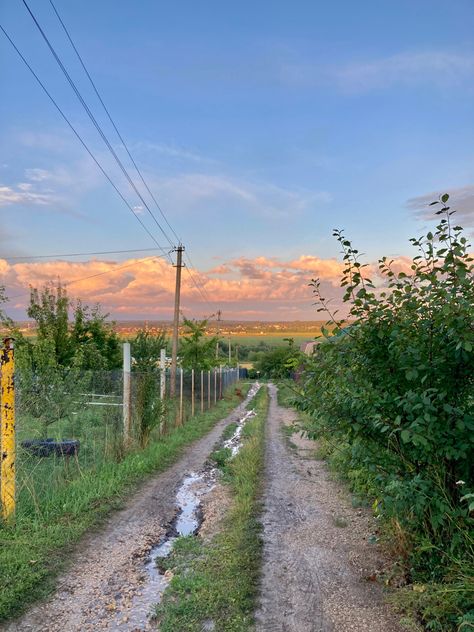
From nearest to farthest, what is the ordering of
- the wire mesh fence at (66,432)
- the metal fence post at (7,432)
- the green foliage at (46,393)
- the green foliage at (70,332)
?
the metal fence post at (7,432)
the wire mesh fence at (66,432)
the green foliage at (46,393)
the green foliage at (70,332)

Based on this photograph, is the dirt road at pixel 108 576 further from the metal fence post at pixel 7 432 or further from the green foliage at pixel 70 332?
the green foliage at pixel 70 332

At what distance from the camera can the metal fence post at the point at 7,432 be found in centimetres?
540

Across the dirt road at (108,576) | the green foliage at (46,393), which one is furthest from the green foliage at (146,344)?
the dirt road at (108,576)

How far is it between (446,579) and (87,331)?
2423 centimetres

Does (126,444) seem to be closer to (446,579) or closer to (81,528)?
(81,528)

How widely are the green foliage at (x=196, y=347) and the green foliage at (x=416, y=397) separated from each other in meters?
20.4

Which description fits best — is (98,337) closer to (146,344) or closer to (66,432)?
(146,344)

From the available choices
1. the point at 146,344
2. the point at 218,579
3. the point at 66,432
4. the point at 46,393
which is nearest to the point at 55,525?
the point at 218,579

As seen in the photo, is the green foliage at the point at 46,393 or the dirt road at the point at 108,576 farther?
the green foliage at the point at 46,393

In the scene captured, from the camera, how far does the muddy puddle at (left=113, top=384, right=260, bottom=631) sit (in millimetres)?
3699

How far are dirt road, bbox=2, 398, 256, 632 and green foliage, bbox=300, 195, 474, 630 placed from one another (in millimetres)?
2088

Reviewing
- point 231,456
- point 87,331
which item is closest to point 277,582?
point 231,456

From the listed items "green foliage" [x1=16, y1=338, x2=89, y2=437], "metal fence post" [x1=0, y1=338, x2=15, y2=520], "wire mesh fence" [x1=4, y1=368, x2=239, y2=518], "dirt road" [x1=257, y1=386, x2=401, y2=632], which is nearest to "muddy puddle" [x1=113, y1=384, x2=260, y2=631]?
"dirt road" [x1=257, y1=386, x2=401, y2=632]

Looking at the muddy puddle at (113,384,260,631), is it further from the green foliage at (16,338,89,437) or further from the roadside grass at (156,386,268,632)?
the green foliage at (16,338,89,437)
